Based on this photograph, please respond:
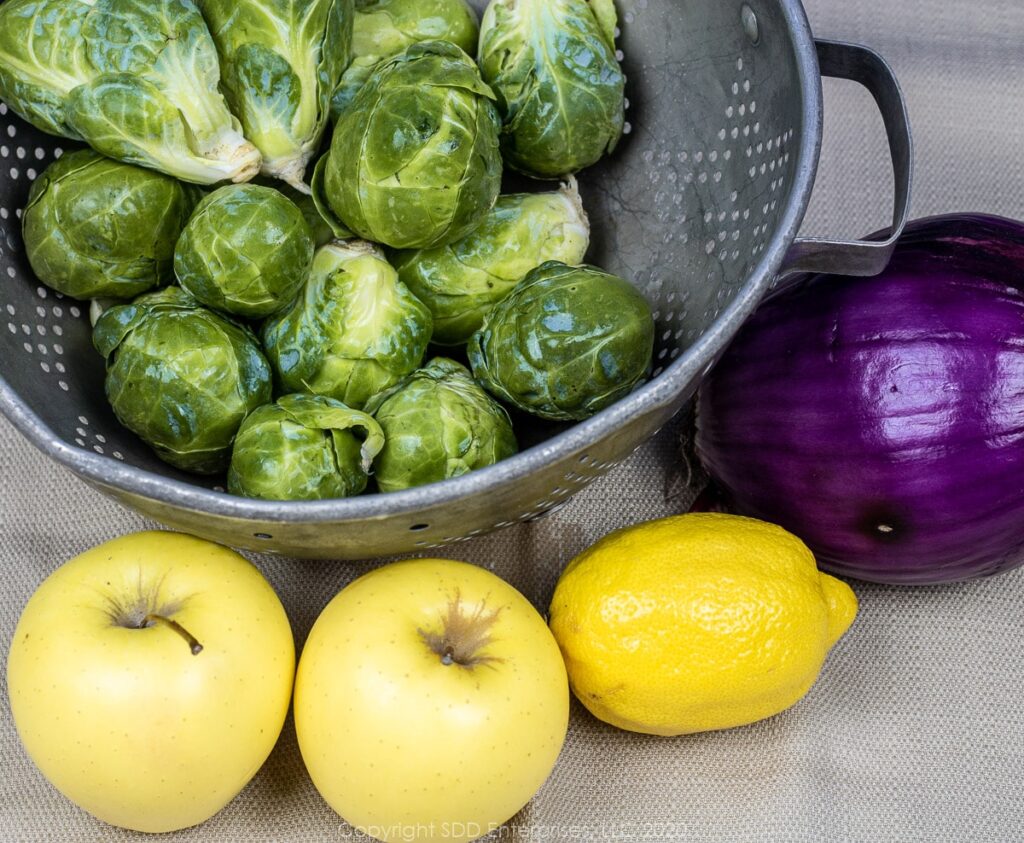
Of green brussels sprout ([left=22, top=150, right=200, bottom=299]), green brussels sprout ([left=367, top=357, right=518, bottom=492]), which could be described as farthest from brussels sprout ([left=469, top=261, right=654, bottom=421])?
green brussels sprout ([left=22, top=150, right=200, bottom=299])

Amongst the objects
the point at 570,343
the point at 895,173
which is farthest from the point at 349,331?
the point at 895,173

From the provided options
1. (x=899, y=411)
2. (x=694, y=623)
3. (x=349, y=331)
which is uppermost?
(x=349, y=331)

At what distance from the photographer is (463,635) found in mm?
1017

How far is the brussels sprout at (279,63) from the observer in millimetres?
1082

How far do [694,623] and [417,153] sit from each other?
0.55 m

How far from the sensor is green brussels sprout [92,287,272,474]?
40.7 inches

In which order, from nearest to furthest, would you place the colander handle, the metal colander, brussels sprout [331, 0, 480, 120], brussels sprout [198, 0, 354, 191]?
the metal colander → the colander handle → brussels sprout [198, 0, 354, 191] → brussels sprout [331, 0, 480, 120]

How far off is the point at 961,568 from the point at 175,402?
2.91ft

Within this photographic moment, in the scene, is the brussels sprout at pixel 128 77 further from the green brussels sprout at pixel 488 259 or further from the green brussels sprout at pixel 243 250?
the green brussels sprout at pixel 488 259

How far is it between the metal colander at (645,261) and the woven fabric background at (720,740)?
7.1 inches

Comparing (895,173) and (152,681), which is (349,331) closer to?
(152,681)

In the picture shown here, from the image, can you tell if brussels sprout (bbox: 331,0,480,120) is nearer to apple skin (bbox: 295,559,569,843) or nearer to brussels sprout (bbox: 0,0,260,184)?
brussels sprout (bbox: 0,0,260,184)

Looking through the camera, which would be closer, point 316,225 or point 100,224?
point 100,224

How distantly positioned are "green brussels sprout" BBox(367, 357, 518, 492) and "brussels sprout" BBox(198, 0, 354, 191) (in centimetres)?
30
